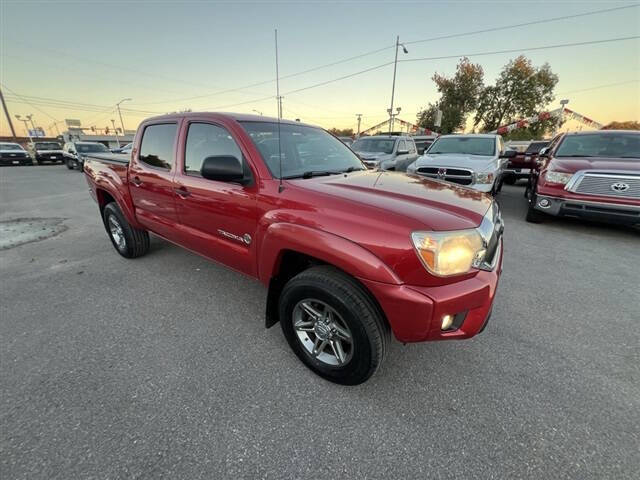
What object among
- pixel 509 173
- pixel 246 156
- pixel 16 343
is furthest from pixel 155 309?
pixel 509 173

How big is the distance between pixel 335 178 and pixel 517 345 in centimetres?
205

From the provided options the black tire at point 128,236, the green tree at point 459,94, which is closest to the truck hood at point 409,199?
the black tire at point 128,236

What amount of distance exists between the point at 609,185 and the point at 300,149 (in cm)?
511

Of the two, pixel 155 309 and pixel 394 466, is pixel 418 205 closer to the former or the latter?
pixel 394 466

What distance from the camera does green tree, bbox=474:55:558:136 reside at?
35219mm

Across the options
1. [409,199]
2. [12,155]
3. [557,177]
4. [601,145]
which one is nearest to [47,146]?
[12,155]

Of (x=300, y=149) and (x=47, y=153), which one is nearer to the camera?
(x=300, y=149)

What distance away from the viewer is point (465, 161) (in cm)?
628

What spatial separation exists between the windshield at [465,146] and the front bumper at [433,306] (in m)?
6.51

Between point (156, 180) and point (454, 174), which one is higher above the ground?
point (156, 180)

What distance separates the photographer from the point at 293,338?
2.16m

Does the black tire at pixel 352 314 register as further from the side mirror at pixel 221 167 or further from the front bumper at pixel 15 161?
the front bumper at pixel 15 161

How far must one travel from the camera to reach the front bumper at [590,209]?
4.47 metres

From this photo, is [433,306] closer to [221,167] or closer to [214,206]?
[221,167]
